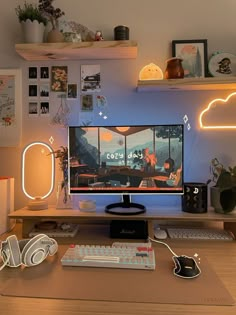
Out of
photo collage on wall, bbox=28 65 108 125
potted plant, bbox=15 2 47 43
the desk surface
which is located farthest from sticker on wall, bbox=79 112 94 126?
the desk surface

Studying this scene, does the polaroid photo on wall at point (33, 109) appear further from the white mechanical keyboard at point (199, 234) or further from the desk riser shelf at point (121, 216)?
the white mechanical keyboard at point (199, 234)

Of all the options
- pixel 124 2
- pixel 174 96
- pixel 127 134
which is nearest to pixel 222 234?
pixel 127 134

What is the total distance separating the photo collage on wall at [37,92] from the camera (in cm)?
174

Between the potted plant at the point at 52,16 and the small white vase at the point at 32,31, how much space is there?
5 cm

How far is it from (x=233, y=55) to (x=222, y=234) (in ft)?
3.20

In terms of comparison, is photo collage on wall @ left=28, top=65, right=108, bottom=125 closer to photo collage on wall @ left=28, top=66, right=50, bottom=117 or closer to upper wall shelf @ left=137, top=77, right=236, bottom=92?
photo collage on wall @ left=28, top=66, right=50, bottom=117

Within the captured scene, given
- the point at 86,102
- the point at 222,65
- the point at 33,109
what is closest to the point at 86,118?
the point at 86,102

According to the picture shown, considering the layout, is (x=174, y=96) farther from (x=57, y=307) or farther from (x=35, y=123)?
(x=57, y=307)

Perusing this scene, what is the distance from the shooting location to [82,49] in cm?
155

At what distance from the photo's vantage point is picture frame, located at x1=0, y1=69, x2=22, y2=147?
1.74 m

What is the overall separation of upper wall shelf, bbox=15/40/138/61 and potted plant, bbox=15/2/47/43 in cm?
7

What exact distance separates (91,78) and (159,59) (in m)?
0.41

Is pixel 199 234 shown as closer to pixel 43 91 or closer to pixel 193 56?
pixel 193 56

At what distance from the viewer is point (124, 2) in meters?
1.70
